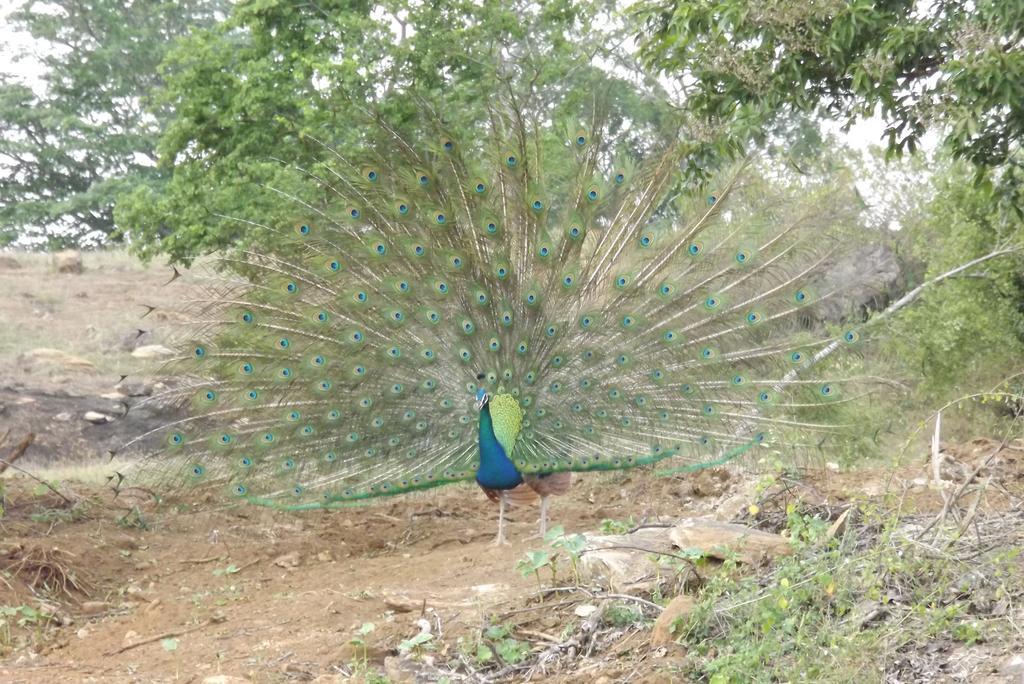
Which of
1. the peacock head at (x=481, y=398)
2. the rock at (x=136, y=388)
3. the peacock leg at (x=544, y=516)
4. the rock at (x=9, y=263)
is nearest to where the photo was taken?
the peacock head at (x=481, y=398)

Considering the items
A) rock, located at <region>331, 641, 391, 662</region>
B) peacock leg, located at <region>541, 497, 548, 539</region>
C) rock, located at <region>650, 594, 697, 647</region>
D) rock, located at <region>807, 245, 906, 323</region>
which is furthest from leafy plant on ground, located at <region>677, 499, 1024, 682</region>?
rock, located at <region>807, 245, 906, 323</region>

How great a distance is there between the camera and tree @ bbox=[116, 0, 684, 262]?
50.7ft

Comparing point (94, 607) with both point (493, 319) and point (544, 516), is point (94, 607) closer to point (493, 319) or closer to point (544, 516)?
point (544, 516)

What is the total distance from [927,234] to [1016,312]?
25.0 ft

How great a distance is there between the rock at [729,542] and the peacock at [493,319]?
2.21 metres

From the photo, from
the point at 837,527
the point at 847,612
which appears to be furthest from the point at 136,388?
the point at 847,612

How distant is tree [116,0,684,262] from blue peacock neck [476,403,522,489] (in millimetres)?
7075

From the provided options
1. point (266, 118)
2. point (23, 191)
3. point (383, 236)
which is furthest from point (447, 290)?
point (23, 191)

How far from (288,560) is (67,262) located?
839 inches

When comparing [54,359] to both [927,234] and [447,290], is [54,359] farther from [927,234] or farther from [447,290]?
[927,234]

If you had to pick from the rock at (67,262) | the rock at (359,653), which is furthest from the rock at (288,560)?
the rock at (67,262)

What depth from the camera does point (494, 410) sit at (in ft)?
29.0

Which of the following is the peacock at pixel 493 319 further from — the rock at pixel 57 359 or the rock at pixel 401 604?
the rock at pixel 57 359

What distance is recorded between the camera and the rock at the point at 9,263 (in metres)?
28.2
